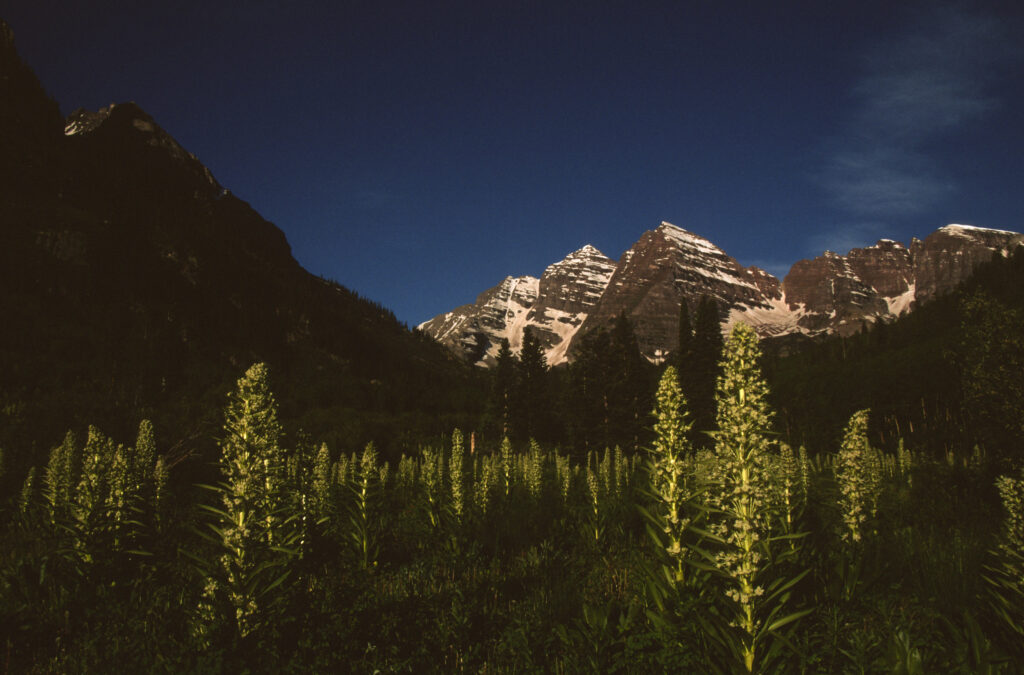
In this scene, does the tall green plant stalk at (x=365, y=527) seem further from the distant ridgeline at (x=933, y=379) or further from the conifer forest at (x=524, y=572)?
the distant ridgeline at (x=933, y=379)

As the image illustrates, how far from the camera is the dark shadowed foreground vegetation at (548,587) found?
400 centimetres

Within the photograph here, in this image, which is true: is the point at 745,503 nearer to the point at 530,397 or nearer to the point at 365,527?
the point at 365,527

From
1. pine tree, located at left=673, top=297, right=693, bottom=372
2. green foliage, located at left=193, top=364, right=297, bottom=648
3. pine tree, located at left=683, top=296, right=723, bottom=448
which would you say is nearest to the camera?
green foliage, located at left=193, top=364, right=297, bottom=648

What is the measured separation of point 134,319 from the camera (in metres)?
49.1

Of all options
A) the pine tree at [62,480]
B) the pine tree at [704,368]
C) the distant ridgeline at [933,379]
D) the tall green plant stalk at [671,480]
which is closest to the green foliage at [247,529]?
the tall green plant stalk at [671,480]

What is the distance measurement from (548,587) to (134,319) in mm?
58217

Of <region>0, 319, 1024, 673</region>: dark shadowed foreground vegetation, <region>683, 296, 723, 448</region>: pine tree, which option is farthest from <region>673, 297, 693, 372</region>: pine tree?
<region>0, 319, 1024, 673</region>: dark shadowed foreground vegetation

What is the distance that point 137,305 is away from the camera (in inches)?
2023

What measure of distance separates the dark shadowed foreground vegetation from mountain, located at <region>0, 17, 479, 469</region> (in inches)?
388

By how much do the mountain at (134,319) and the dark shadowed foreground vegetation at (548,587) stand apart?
32.4ft

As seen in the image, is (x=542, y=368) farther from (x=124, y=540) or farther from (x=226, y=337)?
(x=124, y=540)

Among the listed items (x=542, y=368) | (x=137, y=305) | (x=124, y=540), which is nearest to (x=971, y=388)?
(x=124, y=540)

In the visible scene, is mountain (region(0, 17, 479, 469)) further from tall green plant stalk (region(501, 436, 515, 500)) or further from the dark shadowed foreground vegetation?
tall green plant stalk (region(501, 436, 515, 500))

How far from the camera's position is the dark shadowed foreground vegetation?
400 cm
